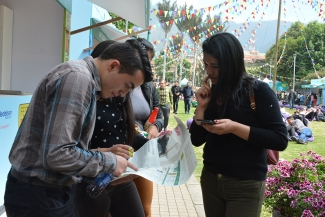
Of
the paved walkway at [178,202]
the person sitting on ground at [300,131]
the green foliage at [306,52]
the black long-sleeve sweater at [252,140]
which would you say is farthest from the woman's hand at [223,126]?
the green foliage at [306,52]

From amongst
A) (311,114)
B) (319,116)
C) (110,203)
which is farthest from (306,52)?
(110,203)

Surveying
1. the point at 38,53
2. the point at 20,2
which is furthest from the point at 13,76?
the point at 20,2

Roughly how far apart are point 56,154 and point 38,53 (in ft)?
15.5

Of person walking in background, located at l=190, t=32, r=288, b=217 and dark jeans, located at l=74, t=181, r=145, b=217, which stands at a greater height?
person walking in background, located at l=190, t=32, r=288, b=217

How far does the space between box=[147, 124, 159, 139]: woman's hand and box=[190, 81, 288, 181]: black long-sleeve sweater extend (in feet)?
2.58

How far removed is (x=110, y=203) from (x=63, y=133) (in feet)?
3.52

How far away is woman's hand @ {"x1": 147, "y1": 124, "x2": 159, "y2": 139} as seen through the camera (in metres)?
2.84

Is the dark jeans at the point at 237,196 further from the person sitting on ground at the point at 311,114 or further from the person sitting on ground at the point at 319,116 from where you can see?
the person sitting on ground at the point at 319,116

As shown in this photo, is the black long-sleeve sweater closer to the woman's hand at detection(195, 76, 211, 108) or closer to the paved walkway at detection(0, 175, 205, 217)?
the woman's hand at detection(195, 76, 211, 108)

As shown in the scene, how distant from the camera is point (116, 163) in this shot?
1.55 m

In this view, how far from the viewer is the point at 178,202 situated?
16.9 ft

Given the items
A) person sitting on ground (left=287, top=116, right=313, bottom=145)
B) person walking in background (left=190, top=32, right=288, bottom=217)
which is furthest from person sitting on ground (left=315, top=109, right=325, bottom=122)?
person walking in background (left=190, top=32, right=288, bottom=217)

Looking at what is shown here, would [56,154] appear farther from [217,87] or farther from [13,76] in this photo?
[13,76]

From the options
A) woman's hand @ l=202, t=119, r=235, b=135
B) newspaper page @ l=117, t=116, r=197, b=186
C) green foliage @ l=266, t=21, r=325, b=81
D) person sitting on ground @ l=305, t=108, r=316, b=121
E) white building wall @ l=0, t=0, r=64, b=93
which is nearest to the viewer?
newspaper page @ l=117, t=116, r=197, b=186
